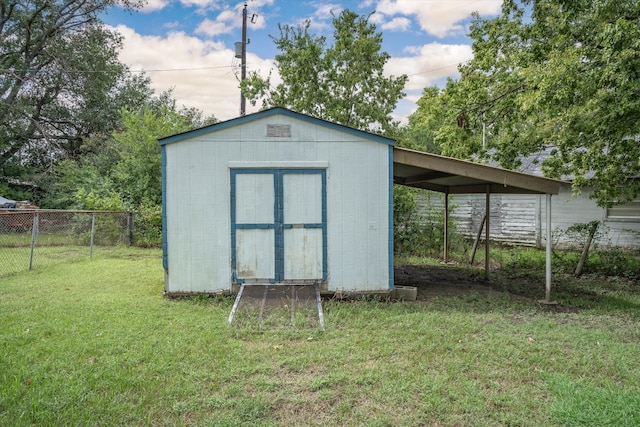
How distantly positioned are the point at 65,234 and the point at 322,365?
10302 millimetres

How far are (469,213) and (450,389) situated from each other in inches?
428

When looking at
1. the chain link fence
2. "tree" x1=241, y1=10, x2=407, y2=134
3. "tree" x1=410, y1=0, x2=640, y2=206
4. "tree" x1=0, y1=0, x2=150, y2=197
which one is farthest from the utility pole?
"tree" x1=410, y1=0, x2=640, y2=206

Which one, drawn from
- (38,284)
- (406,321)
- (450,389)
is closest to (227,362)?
(450,389)

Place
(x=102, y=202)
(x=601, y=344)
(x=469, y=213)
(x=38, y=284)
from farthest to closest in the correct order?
(x=469, y=213) → (x=102, y=202) → (x=38, y=284) → (x=601, y=344)

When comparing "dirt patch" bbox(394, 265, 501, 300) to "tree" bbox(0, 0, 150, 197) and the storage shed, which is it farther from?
Result: "tree" bbox(0, 0, 150, 197)

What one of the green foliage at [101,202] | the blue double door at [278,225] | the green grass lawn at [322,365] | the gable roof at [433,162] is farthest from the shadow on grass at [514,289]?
the green foliage at [101,202]

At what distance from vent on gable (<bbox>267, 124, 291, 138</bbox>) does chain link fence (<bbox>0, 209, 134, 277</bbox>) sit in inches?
240

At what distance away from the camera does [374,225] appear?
590cm

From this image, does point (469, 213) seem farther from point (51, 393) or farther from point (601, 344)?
point (51, 393)

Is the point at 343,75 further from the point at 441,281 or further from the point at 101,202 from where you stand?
the point at 101,202

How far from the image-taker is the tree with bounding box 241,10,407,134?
12.8 meters

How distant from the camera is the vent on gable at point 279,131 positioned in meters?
5.83

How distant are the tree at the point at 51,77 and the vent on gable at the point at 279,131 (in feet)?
45.8

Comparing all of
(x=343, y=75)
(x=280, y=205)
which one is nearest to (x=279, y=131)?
(x=280, y=205)
